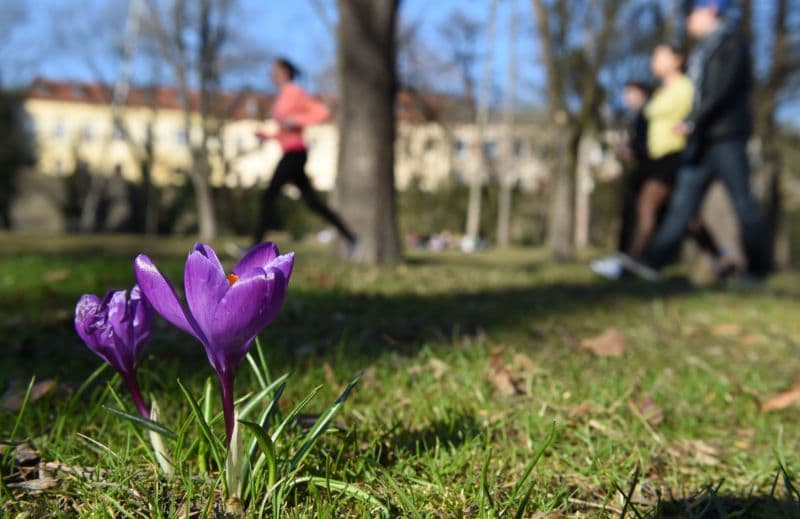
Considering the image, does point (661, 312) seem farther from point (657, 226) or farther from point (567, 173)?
point (567, 173)

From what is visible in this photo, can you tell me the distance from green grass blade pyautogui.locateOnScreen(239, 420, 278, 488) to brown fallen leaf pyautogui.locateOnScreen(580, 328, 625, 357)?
2.13 m

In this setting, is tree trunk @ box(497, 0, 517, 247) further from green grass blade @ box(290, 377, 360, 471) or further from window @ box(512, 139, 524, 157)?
window @ box(512, 139, 524, 157)

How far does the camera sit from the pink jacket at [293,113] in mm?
6461

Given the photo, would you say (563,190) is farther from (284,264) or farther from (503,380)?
(284,264)

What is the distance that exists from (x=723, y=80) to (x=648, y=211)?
158cm

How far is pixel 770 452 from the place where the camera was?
195cm

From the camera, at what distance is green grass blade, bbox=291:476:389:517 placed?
4.22 feet

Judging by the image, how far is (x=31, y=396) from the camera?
1.89 meters

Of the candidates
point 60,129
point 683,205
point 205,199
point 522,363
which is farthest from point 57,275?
point 60,129

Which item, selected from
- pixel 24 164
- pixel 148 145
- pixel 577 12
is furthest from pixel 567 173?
pixel 24 164

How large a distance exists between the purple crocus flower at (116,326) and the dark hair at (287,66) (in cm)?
562

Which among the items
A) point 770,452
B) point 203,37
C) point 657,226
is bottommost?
point 770,452

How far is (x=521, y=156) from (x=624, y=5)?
5373cm

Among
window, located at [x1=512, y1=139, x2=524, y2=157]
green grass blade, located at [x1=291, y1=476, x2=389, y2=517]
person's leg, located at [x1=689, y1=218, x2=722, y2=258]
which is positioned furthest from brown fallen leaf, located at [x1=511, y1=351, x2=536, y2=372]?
window, located at [x1=512, y1=139, x2=524, y2=157]
